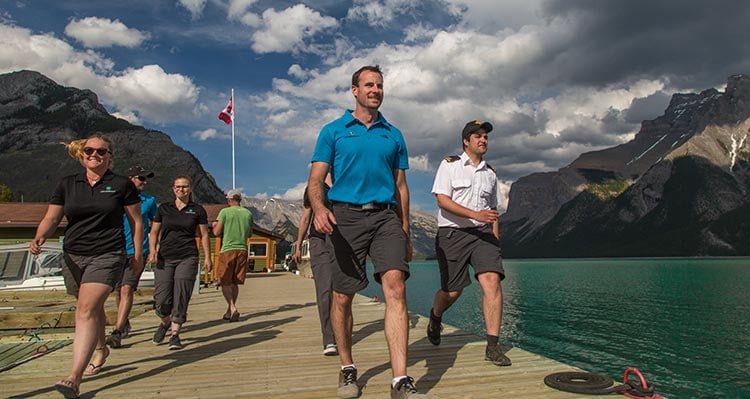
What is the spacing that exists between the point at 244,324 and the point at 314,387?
5.16 metres

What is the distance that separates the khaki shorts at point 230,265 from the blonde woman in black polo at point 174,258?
194 centimetres

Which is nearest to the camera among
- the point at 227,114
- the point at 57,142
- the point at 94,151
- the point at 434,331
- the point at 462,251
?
the point at 94,151

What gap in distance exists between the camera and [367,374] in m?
4.64

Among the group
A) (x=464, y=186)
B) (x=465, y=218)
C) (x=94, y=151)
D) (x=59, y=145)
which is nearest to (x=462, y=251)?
(x=465, y=218)

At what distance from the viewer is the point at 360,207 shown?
4031 millimetres

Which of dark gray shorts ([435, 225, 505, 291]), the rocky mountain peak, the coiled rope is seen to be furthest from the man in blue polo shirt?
the rocky mountain peak

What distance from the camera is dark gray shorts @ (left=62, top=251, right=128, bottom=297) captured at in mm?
4188

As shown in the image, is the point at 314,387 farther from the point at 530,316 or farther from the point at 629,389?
the point at 530,316

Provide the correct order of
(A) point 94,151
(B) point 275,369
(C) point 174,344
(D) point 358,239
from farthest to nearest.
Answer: (C) point 174,344 < (B) point 275,369 < (A) point 94,151 < (D) point 358,239

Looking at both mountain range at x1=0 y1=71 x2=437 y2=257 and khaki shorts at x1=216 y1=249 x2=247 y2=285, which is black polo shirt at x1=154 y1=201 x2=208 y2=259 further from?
mountain range at x1=0 y1=71 x2=437 y2=257

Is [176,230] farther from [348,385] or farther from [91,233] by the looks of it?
[348,385]

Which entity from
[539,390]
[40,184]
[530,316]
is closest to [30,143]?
[40,184]

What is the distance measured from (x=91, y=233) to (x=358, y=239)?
92.0 inches

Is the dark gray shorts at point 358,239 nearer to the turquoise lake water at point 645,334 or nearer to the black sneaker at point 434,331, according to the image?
the black sneaker at point 434,331
